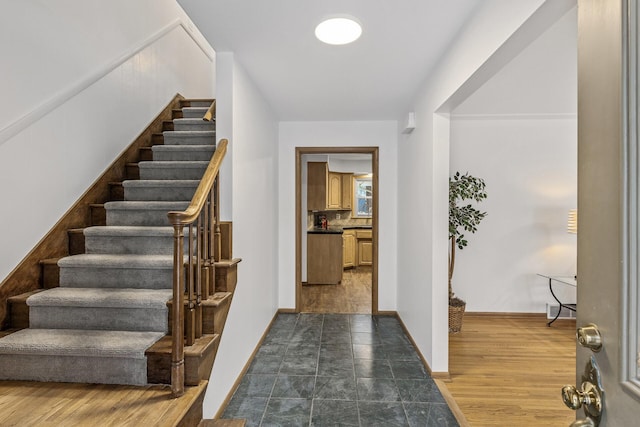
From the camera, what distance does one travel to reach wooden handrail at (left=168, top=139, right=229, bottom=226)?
4.77 ft

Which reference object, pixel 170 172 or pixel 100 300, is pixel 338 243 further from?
pixel 100 300

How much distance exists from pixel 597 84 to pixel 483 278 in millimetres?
3798

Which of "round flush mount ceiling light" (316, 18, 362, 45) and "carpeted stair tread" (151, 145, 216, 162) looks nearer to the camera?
"round flush mount ceiling light" (316, 18, 362, 45)

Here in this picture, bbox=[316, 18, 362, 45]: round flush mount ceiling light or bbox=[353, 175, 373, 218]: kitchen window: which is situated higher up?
bbox=[316, 18, 362, 45]: round flush mount ceiling light

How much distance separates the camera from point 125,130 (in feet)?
9.73

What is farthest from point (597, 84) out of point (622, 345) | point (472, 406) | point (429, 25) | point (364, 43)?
point (472, 406)

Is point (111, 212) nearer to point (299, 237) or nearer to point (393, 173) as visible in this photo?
point (299, 237)

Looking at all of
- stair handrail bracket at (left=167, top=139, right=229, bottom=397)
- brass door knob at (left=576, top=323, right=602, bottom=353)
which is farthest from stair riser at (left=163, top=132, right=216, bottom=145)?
brass door knob at (left=576, top=323, right=602, bottom=353)

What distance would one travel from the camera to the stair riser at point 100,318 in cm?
181

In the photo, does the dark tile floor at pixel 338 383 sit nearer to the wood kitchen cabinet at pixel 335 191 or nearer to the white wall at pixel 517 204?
the white wall at pixel 517 204

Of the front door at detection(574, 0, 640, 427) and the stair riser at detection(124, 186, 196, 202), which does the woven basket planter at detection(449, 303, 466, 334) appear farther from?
the front door at detection(574, 0, 640, 427)

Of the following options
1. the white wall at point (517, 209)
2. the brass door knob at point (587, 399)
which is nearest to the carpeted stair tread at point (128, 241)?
the brass door knob at point (587, 399)

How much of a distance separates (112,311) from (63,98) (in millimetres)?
1430

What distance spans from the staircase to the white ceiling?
1.12 meters
